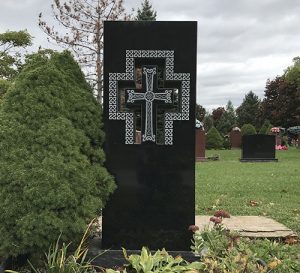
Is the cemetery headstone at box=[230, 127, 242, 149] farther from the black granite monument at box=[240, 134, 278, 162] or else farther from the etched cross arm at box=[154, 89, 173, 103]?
the etched cross arm at box=[154, 89, 173, 103]

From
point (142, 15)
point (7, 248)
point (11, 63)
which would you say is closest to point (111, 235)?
point (7, 248)

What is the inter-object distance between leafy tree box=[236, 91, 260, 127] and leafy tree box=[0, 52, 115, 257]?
63703mm

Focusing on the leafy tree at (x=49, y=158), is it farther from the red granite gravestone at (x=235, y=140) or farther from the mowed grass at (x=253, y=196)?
→ the red granite gravestone at (x=235, y=140)

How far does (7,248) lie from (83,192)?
827mm

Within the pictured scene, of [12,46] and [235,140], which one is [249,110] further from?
[12,46]

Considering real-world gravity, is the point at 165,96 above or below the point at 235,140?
above

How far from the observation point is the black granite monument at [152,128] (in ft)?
16.0

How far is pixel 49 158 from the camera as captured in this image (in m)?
4.16

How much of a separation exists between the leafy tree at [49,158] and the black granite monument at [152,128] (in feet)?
0.78

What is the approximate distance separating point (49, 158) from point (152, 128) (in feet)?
4.04

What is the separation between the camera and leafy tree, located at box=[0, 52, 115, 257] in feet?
13.0

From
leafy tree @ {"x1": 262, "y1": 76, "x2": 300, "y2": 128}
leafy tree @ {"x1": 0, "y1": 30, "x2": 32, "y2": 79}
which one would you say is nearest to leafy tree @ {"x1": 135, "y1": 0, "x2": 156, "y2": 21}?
leafy tree @ {"x1": 0, "y1": 30, "x2": 32, "y2": 79}

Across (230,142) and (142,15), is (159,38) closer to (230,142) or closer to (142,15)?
(142,15)

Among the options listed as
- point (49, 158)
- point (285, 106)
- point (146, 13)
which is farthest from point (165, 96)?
point (285, 106)
